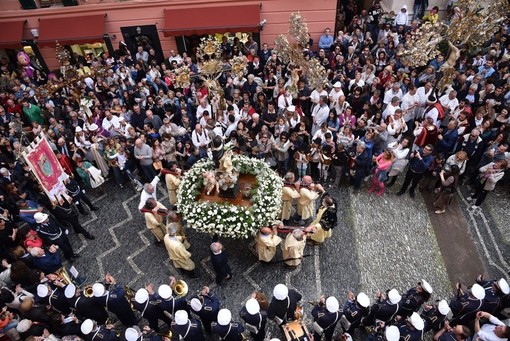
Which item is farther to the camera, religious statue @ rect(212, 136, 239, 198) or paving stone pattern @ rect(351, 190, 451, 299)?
paving stone pattern @ rect(351, 190, 451, 299)

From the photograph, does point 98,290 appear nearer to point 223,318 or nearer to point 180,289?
point 180,289

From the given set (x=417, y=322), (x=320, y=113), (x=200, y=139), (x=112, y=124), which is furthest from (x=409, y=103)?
(x=112, y=124)

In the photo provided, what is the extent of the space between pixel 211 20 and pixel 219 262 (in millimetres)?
11908

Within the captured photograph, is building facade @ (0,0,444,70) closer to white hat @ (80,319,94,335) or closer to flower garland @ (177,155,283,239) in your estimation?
flower garland @ (177,155,283,239)

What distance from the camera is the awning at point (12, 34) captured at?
54.2ft

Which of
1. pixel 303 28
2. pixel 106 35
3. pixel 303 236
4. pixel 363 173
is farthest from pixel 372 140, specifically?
pixel 106 35

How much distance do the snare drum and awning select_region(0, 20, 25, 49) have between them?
689 inches

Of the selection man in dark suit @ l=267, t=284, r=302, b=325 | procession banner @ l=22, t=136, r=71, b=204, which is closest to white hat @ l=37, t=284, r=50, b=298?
procession banner @ l=22, t=136, r=71, b=204

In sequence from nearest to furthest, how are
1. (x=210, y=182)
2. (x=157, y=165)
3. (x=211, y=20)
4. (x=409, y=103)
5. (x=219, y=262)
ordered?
(x=219, y=262), (x=210, y=182), (x=157, y=165), (x=409, y=103), (x=211, y=20)

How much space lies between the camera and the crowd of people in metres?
7.43

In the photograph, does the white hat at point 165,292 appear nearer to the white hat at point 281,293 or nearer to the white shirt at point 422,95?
the white hat at point 281,293

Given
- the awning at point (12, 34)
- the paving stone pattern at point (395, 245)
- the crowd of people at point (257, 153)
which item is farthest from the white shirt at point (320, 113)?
the awning at point (12, 34)

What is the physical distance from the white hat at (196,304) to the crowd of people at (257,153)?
0.05 meters

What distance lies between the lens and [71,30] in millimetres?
16422
